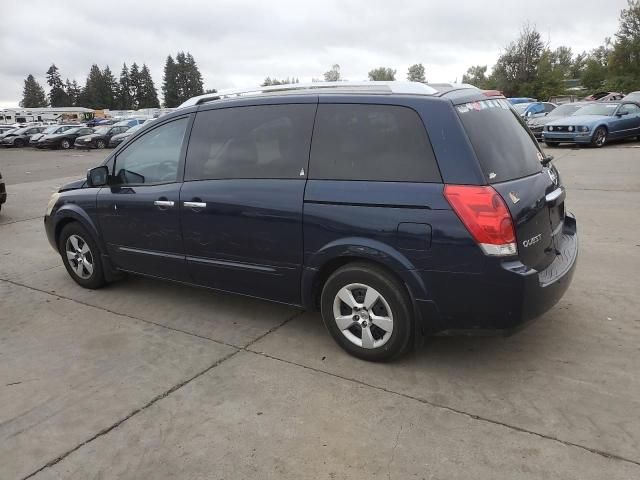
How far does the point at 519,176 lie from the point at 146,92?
444 feet

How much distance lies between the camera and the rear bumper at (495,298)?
10.0ft

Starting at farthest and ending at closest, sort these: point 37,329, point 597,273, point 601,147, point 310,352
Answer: point 601,147, point 597,273, point 37,329, point 310,352

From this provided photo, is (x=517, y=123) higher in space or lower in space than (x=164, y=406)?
higher

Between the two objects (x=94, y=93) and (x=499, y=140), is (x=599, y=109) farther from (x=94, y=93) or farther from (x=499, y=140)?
(x=94, y=93)

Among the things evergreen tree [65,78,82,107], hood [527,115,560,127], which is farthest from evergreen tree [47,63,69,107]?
hood [527,115,560,127]

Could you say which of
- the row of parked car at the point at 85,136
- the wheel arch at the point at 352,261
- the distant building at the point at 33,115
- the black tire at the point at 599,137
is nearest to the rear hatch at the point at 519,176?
the wheel arch at the point at 352,261

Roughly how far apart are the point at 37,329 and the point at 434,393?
3239 millimetres

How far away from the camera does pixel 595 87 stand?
2212 inches

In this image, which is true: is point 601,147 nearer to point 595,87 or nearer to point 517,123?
point 517,123

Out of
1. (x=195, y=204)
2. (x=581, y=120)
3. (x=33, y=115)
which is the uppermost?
(x=33, y=115)

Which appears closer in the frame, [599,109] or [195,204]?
[195,204]

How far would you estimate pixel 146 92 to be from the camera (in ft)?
Result: 417

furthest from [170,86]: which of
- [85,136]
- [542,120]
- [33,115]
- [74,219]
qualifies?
[74,219]

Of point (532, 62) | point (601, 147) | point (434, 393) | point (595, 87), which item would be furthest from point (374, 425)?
point (595, 87)
